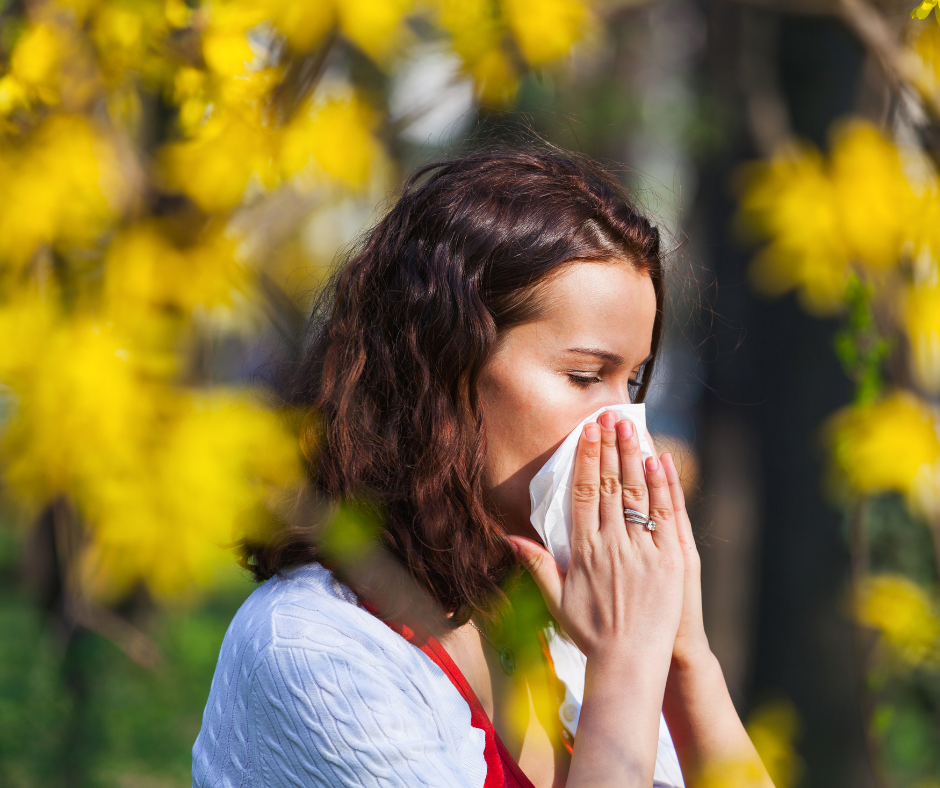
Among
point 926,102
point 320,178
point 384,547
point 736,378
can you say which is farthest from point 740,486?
point 384,547

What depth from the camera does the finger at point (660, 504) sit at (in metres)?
1.64

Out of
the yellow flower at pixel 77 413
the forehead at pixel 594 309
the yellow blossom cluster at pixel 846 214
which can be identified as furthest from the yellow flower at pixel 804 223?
the yellow flower at pixel 77 413

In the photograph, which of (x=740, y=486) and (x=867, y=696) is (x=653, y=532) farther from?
(x=740, y=486)

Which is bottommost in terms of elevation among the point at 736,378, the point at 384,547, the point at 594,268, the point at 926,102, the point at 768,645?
the point at 768,645

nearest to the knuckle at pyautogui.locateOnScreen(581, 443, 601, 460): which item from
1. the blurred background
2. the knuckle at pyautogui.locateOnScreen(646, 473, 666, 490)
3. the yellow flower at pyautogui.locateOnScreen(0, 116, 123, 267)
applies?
the knuckle at pyautogui.locateOnScreen(646, 473, 666, 490)

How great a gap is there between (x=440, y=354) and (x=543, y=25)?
1202 mm

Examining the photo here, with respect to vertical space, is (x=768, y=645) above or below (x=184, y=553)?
below

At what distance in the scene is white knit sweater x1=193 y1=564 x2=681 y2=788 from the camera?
131 centimetres

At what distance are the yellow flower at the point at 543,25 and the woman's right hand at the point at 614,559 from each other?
1.26 metres

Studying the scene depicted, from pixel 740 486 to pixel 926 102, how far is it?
2.86 m

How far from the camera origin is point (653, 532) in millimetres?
1649

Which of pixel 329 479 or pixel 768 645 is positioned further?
pixel 768 645

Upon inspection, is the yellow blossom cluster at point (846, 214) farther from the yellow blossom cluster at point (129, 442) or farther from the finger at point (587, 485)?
the yellow blossom cluster at point (129, 442)

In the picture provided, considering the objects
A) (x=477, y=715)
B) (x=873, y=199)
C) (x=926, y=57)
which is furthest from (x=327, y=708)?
(x=926, y=57)
